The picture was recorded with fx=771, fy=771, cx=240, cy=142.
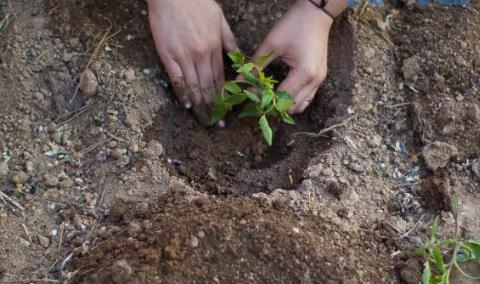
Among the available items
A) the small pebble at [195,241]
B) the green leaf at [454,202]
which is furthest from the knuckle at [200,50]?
the green leaf at [454,202]

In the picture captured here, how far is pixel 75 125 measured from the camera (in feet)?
7.38

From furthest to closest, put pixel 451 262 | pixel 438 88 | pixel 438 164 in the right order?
pixel 438 88
pixel 438 164
pixel 451 262

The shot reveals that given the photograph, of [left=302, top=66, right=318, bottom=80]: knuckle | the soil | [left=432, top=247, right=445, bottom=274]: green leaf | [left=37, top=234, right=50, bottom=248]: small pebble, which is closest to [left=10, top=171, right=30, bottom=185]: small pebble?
the soil

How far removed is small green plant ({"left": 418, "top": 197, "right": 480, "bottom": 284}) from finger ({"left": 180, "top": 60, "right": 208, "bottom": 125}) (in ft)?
2.49

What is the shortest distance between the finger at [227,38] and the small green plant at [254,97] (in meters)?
0.09

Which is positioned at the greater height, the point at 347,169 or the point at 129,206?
the point at 347,169

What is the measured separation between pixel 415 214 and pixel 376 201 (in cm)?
11

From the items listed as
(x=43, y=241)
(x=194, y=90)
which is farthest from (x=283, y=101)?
(x=43, y=241)

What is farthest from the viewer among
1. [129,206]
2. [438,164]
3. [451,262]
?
[438,164]

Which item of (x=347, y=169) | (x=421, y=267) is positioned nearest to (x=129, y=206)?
(x=347, y=169)

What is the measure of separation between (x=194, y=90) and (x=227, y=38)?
0.65 ft

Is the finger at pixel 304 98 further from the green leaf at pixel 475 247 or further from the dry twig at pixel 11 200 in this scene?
the dry twig at pixel 11 200

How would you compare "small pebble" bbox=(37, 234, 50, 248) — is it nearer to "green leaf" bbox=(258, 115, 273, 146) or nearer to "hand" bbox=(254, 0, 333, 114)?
"green leaf" bbox=(258, 115, 273, 146)

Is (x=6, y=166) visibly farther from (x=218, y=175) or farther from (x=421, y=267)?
(x=421, y=267)
